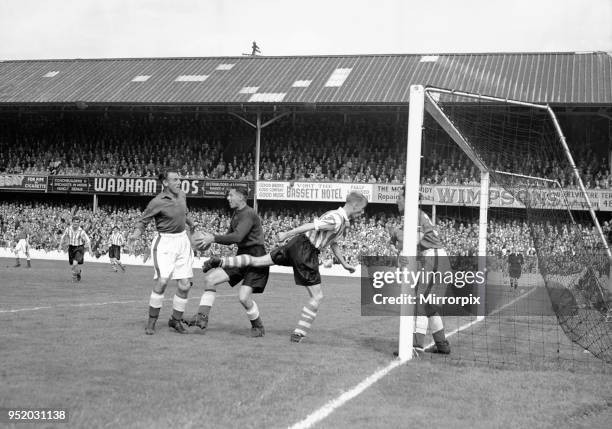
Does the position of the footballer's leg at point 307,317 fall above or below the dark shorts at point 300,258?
below

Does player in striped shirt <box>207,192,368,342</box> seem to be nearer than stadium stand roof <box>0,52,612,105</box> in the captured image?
Yes

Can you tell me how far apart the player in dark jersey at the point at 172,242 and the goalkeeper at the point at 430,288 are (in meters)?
3.02

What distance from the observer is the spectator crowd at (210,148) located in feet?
125

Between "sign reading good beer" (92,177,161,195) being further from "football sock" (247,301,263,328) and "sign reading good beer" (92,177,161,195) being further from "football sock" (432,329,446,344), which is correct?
"football sock" (432,329,446,344)

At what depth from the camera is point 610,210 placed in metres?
32.5

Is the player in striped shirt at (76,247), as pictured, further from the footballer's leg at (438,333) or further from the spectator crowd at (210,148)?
the spectator crowd at (210,148)

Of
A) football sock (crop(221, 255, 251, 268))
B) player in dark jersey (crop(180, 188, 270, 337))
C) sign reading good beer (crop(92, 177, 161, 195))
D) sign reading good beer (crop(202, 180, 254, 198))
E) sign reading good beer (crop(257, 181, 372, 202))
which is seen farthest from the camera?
sign reading good beer (crop(92, 177, 161, 195))

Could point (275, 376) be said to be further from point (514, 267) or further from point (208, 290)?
point (514, 267)

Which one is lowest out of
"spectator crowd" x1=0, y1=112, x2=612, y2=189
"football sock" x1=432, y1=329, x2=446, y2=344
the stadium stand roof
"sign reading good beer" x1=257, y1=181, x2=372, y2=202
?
"football sock" x1=432, y1=329, x2=446, y2=344

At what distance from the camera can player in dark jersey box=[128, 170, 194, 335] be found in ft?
32.5

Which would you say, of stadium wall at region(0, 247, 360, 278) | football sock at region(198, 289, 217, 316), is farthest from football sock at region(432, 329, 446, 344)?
stadium wall at region(0, 247, 360, 278)

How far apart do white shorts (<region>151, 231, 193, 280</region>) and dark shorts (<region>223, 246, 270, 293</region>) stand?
67cm

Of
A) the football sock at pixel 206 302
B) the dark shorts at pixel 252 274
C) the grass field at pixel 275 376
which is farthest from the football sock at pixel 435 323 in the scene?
the football sock at pixel 206 302

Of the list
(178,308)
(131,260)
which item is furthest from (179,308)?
(131,260)
